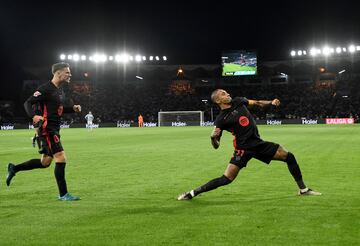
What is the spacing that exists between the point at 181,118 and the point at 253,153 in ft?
198

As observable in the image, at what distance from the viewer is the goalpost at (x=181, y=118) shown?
223 feet

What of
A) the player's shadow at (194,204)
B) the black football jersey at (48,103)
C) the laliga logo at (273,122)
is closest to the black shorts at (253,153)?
the player's shadow at (194,204)

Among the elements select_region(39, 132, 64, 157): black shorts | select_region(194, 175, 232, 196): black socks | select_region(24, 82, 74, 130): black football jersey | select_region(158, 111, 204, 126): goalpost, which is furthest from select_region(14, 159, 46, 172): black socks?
select_region(158, 111, 204, 126): goalpost

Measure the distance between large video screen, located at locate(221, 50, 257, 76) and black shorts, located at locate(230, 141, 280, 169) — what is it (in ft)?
224

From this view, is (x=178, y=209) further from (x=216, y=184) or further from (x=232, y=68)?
(x=232, y=68)

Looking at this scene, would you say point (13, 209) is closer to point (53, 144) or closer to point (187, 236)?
point (53, 144)

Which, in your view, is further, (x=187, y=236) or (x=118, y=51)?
(x=118, y=51)

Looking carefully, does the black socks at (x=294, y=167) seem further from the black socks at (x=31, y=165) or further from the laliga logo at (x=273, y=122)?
the laliga logo at (x=273, y=122)

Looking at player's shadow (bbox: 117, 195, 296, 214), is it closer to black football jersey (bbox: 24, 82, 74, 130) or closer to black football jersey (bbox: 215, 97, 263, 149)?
black football jersey (bbox: 215, 97, 263, 149)

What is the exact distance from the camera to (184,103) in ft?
260

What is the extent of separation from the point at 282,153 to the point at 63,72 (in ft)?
13.9

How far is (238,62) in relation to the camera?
76.4 meters

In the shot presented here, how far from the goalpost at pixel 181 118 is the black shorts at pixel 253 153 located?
59190mm

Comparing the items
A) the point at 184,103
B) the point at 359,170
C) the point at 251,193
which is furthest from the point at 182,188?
the point at 184,103
